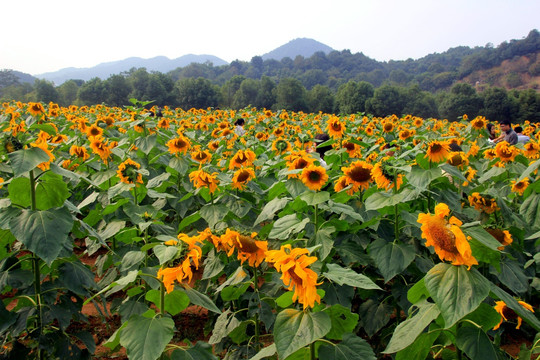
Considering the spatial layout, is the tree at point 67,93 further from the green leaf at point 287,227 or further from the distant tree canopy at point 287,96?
the green leaf at point 287,227

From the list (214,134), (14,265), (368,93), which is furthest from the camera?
(368,93)

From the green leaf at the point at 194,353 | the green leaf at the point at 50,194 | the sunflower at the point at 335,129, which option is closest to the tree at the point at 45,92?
the sunflower at the point at 335,129

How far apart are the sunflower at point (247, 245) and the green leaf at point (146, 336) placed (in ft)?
2.26

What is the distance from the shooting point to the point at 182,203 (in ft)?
14.3

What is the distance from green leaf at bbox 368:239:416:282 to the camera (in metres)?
2.65

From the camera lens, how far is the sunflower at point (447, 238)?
4.87 ft

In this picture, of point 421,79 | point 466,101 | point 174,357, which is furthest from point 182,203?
point 421,79

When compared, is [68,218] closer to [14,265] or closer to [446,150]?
[14,265]

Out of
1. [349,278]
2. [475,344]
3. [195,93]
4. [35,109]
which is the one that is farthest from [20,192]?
[195,93]

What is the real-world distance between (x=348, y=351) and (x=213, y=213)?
6.50 ft

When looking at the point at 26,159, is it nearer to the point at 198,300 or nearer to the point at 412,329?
the point at 198,300

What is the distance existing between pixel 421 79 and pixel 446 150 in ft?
369

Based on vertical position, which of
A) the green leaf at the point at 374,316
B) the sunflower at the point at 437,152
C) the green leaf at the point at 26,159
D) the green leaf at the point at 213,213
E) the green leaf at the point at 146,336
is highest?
the green leaf at the point at 26,159

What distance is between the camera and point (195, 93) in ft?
132
